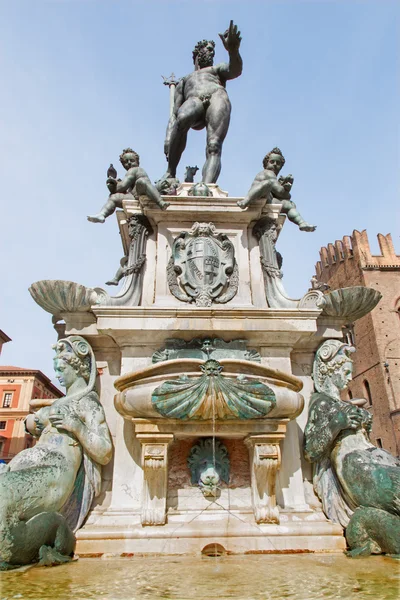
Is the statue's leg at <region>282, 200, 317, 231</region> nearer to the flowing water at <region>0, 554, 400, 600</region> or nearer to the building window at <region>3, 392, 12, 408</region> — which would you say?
the flowing water at <region>0, 554, 400, 600</region>

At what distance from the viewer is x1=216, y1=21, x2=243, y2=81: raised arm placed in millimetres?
6868

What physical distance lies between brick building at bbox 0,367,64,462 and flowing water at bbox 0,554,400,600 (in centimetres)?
4085

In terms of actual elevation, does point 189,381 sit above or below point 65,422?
above

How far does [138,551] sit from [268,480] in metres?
1.30

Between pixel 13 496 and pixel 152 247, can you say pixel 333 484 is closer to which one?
pixel 13 496

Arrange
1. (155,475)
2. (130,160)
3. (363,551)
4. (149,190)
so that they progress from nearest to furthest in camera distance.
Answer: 1. (363,551)
2. (155,475)
3. (149,190)
4. (130,160)

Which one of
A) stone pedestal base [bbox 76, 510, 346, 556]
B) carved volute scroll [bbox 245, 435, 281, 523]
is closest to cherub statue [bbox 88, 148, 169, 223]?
carved volute scroll [bbox 245, 435, 281, 523]

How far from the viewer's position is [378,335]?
1554 inches

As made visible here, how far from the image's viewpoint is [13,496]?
3.43m

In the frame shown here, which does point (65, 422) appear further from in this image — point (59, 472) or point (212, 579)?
point (212, 579)

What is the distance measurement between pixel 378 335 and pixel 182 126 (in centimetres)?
3668

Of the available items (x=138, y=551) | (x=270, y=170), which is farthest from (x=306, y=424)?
(x=270, y=170)

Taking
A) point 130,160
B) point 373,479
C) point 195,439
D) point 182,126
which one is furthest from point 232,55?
point 373,479

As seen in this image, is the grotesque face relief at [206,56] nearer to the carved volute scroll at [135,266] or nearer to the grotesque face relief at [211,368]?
the carved volute scroll at [135,266]
